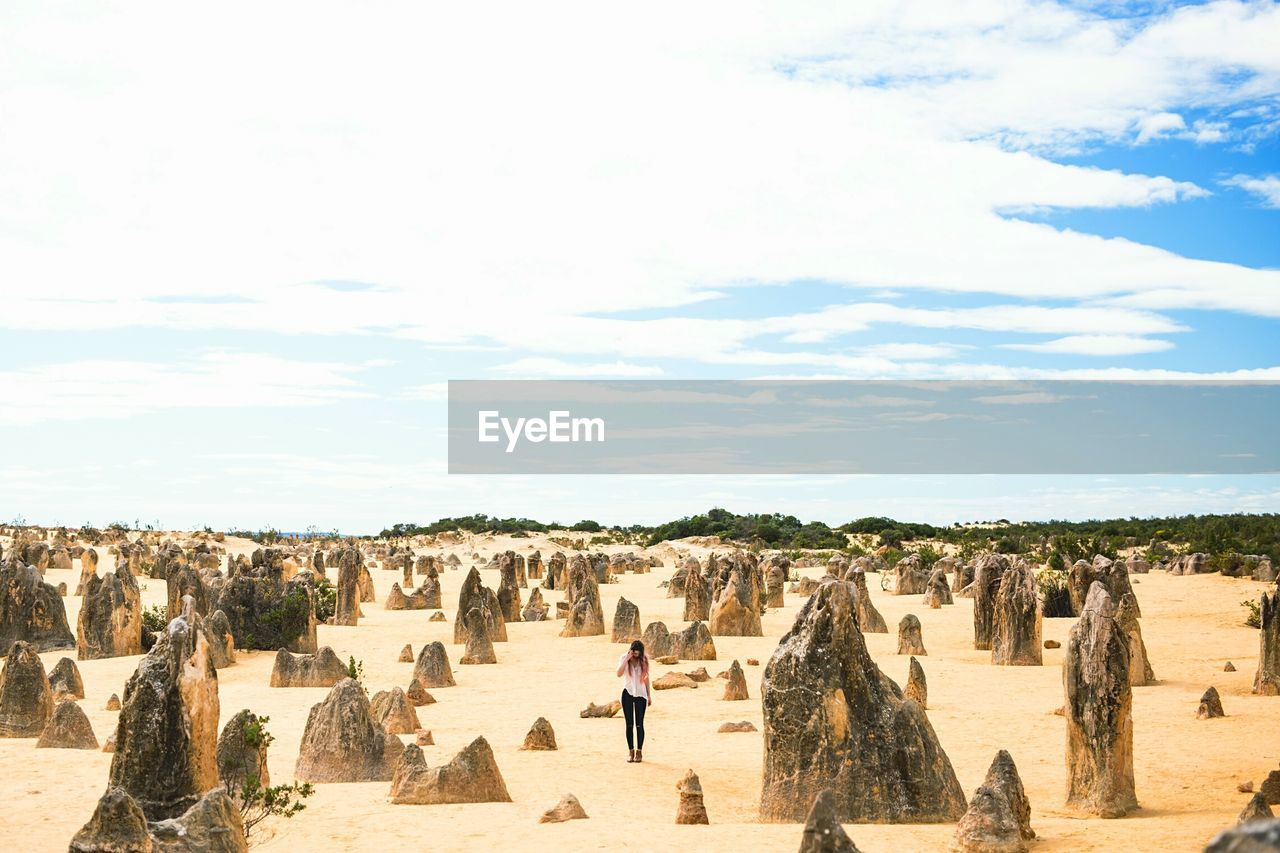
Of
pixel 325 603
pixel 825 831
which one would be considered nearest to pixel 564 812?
pixel 825 831

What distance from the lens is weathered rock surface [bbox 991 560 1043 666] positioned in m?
22.8

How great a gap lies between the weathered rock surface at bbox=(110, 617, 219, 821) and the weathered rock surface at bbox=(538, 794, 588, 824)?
2.85 m

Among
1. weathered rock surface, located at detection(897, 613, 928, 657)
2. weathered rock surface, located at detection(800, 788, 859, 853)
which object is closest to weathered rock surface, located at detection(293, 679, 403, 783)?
weathered rock surface, located at detection(800, 788, 859, 853)

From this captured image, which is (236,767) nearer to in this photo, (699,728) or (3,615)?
(699,728)

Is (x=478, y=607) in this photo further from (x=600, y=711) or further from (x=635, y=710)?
(x=635, y=710)

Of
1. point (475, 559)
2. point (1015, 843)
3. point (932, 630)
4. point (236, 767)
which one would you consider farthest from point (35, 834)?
point (475, 559)

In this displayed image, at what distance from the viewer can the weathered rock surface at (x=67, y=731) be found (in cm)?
1423

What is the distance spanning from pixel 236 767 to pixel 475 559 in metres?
53.1

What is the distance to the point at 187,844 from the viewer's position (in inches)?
307

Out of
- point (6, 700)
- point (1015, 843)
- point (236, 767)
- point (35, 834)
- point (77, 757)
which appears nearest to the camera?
point (1015, 843)

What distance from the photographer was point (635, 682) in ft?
47.3

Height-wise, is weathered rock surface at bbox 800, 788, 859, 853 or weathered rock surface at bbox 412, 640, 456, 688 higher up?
weathered rock surface at bbox 800, 788, 859, 853

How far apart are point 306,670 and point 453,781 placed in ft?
31.2

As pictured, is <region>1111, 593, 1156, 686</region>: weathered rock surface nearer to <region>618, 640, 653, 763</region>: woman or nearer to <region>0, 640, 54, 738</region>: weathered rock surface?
<region>618, 640, 653, 763</region>: woman
